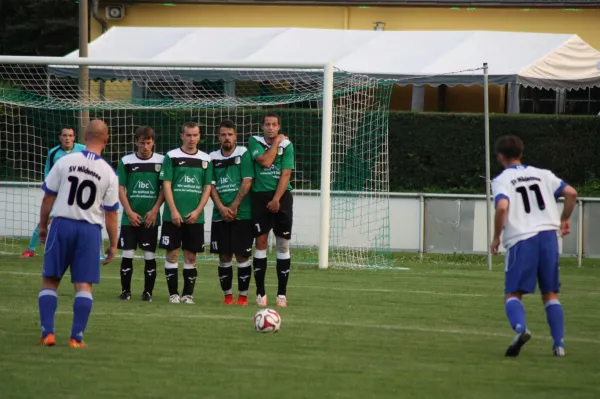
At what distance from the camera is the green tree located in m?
40.9

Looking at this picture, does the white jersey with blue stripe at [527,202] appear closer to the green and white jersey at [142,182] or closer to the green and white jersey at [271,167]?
the green and white jersey at [271,167]

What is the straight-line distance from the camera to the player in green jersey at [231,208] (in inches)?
504

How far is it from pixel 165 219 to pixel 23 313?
2100 millimetres

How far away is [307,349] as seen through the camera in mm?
9633

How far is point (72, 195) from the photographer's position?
9391 millimetres

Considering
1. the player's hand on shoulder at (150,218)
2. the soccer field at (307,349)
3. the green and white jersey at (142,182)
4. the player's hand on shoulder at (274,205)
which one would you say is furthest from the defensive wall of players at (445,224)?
the player's hand on shoulder at (274,205)

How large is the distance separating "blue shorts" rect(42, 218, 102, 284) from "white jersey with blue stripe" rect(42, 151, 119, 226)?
0.08m

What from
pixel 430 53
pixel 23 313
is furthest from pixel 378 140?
pixel 23 313

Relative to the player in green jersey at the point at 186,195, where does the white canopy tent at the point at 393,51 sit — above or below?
above

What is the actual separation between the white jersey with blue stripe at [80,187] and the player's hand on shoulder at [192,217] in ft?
11.5

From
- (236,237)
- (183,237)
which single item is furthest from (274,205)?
(183,237)

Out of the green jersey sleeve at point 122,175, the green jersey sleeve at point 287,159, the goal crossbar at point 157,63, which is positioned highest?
the goal crossbar at point 157,63

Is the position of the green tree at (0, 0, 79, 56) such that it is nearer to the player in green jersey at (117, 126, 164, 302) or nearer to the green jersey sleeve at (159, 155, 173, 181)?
the player in green jersey at (117, 126, 164, 302)

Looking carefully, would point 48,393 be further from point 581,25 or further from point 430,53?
point 581,25
